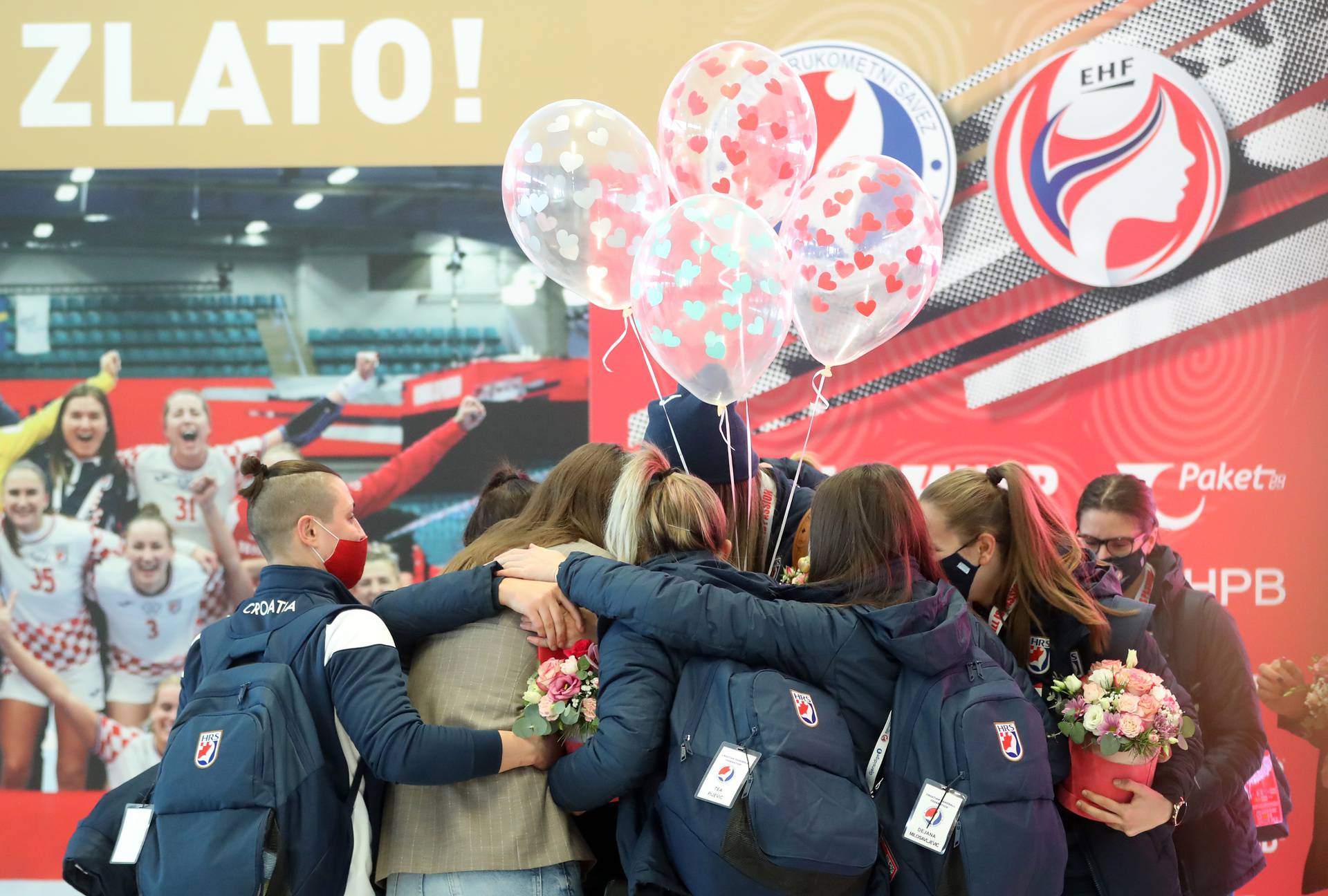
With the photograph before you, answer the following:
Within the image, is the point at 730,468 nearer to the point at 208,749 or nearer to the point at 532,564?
the point at 532,564

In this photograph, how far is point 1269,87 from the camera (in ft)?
15.2

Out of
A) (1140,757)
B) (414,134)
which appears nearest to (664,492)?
(1140,757)

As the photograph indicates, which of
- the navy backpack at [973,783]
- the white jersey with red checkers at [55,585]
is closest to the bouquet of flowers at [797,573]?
the navy backpack at [973,783]

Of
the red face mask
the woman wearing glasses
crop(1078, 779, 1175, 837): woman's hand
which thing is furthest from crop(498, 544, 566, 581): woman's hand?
the woman wearing glasses

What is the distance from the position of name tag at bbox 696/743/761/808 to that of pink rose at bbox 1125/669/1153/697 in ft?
2.57

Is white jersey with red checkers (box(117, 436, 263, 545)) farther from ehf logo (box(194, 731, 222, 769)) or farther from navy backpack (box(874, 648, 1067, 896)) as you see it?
navy backpack (box(874, 648, 1067, 896))

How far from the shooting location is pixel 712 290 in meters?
2.44

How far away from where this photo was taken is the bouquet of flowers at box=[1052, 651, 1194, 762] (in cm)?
215

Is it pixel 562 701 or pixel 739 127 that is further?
pixel 739 127

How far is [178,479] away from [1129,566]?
12.3ft

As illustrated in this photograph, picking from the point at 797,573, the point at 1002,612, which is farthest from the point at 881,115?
the point at 1002,612

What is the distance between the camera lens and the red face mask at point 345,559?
2.23 metres

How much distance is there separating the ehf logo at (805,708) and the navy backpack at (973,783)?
180mm

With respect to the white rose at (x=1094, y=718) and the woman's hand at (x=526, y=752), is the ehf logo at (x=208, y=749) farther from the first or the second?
the white rose at (x=1094, y=718)
